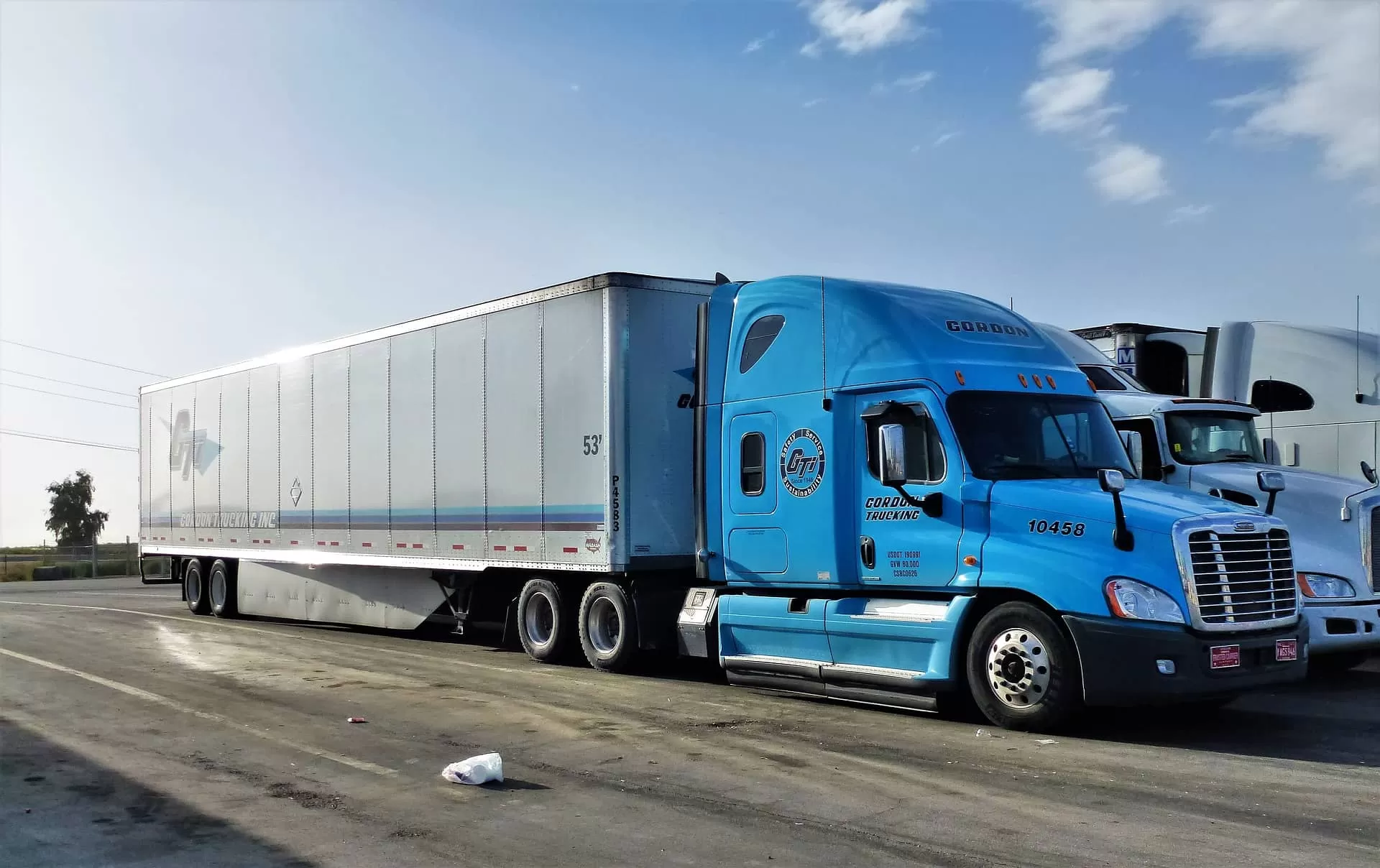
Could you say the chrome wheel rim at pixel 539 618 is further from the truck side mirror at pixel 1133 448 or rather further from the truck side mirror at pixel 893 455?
the truck side mirror at pixel 1133 448

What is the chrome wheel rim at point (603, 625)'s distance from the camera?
13070 mm

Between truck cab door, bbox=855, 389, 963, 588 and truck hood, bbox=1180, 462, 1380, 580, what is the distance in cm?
364

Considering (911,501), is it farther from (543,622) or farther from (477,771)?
(543,622)

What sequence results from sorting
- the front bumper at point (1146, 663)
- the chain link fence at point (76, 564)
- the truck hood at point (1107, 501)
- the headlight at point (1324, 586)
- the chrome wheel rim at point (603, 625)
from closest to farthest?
the front bumper at point (1146, 663), the truck hood at point (1107, 501), the headlight at point (1324, 586), the chrome wheel rim at point (603, 625), the chain link fence at point (76, 564)

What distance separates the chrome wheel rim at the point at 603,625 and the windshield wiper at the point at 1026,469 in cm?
495

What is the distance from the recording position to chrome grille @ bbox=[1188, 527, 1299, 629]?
851 cm

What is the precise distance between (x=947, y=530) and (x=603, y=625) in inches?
192

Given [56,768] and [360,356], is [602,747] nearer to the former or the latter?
[56,768]

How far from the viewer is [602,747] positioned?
8602mm

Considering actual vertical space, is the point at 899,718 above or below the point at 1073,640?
below

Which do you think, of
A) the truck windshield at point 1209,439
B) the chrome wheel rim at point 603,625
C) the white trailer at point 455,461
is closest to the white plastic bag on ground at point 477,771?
the white trailer at point 455,461

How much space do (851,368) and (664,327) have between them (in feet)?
9.91

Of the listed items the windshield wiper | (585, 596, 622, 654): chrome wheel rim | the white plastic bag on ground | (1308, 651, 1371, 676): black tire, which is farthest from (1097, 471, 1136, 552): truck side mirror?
(585, 596, 622, 654): chrome wheel rim

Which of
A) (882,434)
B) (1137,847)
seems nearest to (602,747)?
(882,434)
